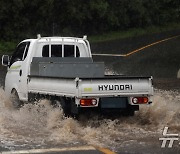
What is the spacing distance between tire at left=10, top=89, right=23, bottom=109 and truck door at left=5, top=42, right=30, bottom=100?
0.53 feet

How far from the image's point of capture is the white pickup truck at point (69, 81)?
9.50 metres

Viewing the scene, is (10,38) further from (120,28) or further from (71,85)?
(71,85)

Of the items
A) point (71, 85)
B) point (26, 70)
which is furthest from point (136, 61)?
point (71, 85)

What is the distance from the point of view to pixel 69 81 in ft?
31.1

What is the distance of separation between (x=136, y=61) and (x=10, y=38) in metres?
10.1

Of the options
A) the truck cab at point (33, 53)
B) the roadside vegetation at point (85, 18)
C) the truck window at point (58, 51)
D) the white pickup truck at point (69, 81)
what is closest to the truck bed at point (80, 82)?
the white pickup truck at point (69, 81)

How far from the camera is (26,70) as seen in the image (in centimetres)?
1152

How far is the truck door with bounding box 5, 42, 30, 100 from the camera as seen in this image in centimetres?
1159

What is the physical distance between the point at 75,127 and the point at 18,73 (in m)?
3.14

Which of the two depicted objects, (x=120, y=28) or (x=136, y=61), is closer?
(x=136, y=61)

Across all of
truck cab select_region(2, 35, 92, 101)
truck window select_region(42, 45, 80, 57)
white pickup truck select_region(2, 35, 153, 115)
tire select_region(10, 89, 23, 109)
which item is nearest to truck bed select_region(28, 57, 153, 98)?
white pickup truck select_region(2, 35, 153, 115)

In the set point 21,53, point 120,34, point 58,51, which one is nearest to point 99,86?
point 58,51

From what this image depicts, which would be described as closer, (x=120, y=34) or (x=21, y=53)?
(x=21, y=53)

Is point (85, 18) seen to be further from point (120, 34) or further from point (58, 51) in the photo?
point (58, 51)
